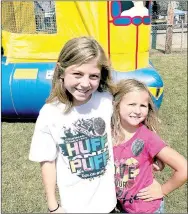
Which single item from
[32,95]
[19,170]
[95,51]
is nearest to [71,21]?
[32,95]

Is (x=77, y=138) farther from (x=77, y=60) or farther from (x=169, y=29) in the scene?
(x=169, y=29)

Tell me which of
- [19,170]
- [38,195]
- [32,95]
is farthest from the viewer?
[32,95]

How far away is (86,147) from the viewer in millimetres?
1277

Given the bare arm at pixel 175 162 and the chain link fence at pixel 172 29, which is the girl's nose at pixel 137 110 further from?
the chain link fence at pixel 172 29

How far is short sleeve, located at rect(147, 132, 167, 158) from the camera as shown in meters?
1.24

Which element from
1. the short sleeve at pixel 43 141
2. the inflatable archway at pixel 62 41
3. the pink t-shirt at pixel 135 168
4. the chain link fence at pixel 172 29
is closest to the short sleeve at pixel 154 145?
the pink t-shirt at pixel 135 168

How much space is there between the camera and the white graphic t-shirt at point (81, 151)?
1250mm

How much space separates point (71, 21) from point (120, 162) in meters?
3.23

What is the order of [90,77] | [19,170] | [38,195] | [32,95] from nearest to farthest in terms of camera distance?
[90,77], [38,195], [19,170], [32,95]

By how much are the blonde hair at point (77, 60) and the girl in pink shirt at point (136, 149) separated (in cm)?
8

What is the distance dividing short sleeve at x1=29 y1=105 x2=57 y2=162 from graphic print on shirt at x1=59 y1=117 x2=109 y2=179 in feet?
0.15

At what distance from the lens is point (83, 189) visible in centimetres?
128

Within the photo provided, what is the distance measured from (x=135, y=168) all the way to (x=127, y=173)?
4 cm

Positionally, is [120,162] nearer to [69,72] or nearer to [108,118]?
[108,118]
